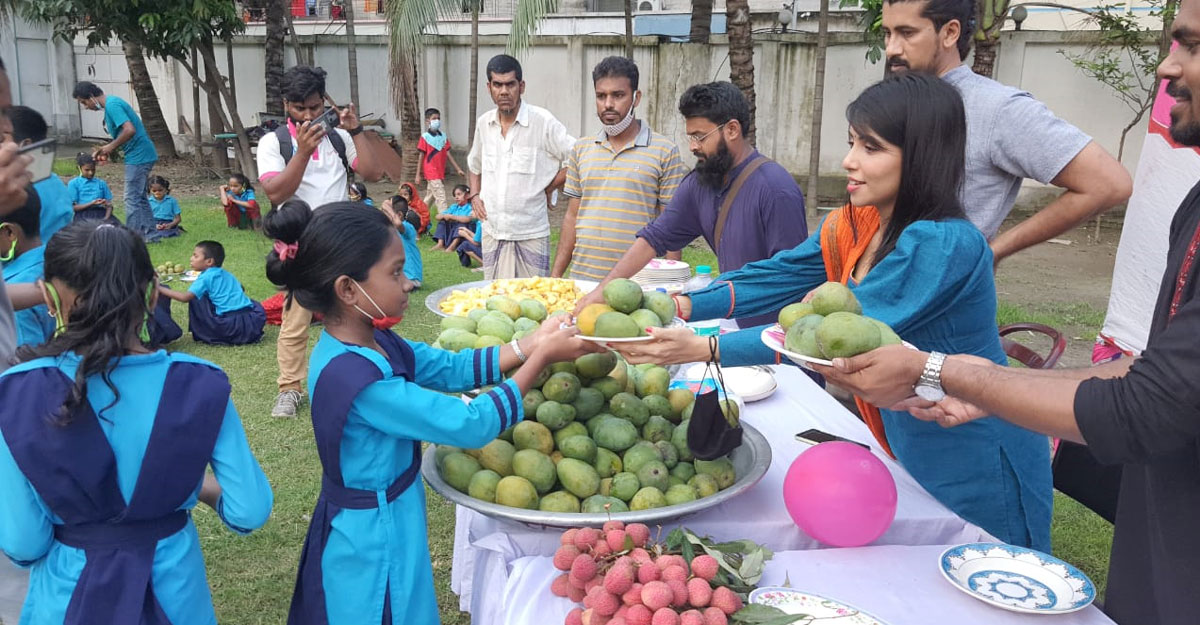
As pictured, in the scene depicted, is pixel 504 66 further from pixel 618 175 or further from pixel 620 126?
pixel 618 175

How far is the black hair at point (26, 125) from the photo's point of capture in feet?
15.8

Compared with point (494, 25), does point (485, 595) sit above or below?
below

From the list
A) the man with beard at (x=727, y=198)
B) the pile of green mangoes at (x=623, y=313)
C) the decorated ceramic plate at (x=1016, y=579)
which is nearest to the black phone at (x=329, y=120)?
the man with beard at (x=727, y=198)

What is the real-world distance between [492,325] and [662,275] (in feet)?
5.69

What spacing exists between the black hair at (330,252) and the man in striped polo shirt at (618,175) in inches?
106

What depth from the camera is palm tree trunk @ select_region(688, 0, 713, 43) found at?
1200 cm

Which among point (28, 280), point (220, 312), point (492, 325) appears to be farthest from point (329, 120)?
point (492, 325)

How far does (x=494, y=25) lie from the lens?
18.6 metres

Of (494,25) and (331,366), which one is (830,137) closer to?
(494,25)

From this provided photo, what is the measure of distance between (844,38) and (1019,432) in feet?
38.9

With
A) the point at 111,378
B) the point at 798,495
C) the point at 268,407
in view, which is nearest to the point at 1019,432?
the point at 798,495

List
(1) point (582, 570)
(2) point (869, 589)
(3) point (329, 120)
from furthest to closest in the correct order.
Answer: (3) point (329, 120)
(2) point (869, 589)
(1) point (582, 570)

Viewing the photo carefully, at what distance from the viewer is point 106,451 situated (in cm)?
204

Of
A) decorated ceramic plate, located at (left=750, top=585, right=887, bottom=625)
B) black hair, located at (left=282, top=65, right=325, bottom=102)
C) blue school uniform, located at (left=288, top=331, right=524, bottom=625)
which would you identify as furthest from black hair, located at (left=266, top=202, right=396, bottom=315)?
black hair, located at (left=282, top=65, right=325, bottom=102)
